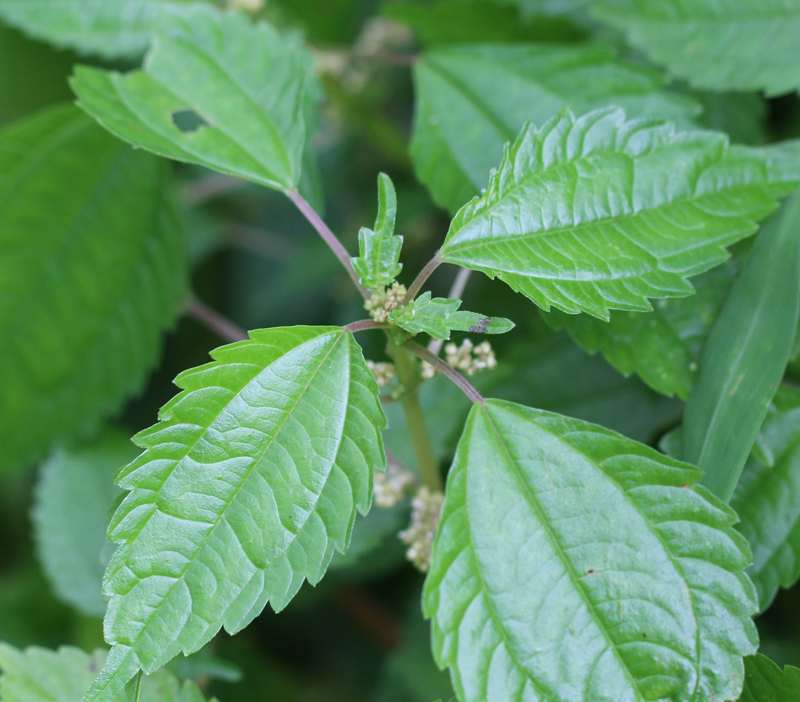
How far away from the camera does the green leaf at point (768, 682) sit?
76 cm

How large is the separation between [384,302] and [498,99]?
25.7 inches

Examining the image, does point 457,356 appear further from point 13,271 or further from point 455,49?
point 13,271

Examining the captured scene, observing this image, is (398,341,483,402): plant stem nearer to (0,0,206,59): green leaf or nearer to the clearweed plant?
the clearweed plant

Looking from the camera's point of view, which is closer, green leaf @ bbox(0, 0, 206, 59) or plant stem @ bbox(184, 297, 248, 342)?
plant stem @ bbox(184, 297, 248, 342)

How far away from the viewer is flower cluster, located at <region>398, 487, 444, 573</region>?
3.10 ft

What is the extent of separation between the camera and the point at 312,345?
0.79 m

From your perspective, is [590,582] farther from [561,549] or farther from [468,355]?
[468,355]

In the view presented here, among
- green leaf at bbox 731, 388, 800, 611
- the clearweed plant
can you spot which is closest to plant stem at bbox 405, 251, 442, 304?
the clearweed plant

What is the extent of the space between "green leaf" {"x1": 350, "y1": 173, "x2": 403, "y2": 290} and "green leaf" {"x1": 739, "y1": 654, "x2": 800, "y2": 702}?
60cm

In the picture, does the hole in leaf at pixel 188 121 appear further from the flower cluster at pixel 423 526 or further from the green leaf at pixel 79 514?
the flower cluster at pixel 423 526

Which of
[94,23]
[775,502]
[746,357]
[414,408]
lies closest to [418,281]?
[414,408]

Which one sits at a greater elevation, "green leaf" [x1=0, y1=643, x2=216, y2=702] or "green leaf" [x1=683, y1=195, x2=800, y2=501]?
"green leaf" [x1=683, y1=195, x2=800, y2=501]

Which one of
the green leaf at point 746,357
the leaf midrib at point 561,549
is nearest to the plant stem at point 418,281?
the leaf midrib at point 561,549

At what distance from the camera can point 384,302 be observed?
80 centimetres
